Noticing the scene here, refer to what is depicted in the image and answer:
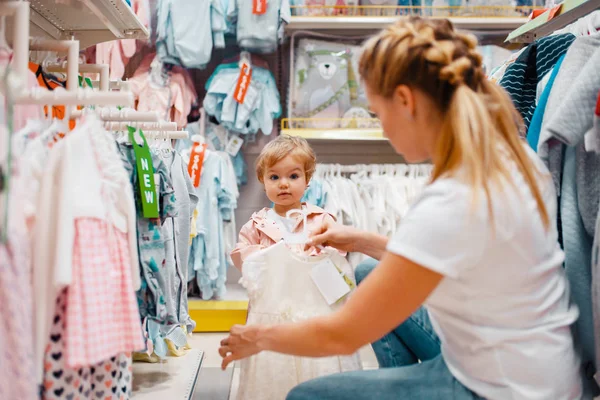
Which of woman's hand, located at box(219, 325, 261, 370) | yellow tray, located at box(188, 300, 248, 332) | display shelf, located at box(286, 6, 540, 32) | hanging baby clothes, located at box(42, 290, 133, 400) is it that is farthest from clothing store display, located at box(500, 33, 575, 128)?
yellow tray, located at box(188, 300, 248, 332)

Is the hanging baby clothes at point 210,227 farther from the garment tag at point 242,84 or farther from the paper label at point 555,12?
the paper label at point 555,12

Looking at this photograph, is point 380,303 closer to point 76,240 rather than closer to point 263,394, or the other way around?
point 76,240

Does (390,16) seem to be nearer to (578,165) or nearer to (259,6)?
(259,6)

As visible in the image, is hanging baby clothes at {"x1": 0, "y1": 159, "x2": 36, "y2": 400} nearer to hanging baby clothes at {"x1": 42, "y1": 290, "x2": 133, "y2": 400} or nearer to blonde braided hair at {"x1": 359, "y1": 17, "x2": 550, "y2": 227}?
hanging baby clothes at {"x1": 42, "y1": 290, "x2": 133, "y2": 400}

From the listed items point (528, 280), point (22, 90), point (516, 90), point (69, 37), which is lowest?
point (528, 280)

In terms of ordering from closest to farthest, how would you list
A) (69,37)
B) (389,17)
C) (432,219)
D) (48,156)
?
(432,219) < (48,156) < (69,37) < (389,17)

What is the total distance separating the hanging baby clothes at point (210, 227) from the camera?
3.25m

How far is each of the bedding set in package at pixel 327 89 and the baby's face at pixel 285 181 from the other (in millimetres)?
1426

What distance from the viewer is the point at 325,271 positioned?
166cm

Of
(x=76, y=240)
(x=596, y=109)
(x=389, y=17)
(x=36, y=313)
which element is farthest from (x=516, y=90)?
(x=389, y=17)

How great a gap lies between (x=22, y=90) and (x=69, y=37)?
119 cm

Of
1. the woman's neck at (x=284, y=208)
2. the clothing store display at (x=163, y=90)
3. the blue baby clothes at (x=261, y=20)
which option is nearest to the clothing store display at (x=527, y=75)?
the woman's neck at (x=284, y=208)

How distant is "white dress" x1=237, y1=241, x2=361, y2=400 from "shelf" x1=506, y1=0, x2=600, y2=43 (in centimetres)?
105

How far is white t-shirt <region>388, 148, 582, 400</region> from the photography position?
0.94 m
